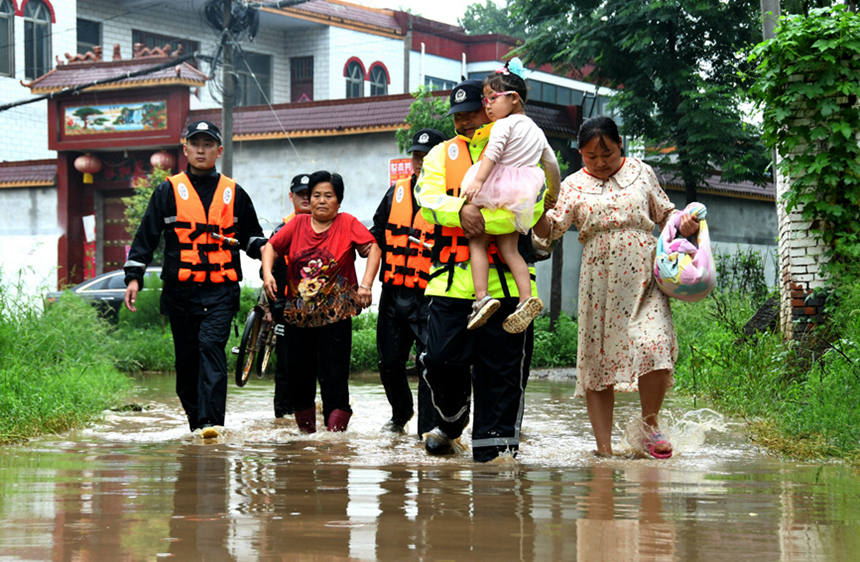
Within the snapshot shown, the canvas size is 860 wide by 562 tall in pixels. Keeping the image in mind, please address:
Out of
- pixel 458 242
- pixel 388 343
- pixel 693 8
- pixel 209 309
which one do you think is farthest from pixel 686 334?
pixel 693 8

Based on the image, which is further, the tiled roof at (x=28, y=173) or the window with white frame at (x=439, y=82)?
the window with white frame at (x=439, y=82)

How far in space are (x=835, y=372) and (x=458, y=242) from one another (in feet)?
8.75

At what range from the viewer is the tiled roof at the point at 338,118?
2258 cm

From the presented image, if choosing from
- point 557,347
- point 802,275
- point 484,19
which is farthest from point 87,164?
point 484,19

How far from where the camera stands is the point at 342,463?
6.40 m

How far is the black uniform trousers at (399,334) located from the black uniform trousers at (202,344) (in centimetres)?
104

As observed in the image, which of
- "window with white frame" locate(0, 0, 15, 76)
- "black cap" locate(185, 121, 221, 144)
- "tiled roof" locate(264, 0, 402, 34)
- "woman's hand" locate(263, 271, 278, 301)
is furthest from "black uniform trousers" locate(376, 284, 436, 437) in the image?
"window with white frame" locate(0, 0, 15, 76)

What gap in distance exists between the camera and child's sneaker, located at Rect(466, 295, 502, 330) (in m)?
6.12

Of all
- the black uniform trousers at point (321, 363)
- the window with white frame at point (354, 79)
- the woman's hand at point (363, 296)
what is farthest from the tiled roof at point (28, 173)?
the woman's hand at point (363, 296)

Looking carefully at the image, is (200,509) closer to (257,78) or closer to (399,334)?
(399,334)

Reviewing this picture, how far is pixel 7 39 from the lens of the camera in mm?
32281

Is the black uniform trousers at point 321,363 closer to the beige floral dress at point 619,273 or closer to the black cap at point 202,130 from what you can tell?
the black cap at point 202,130

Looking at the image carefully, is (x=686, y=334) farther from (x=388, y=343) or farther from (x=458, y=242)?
(x=458, y=242)

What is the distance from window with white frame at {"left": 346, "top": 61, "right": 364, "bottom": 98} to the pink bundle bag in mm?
29291
